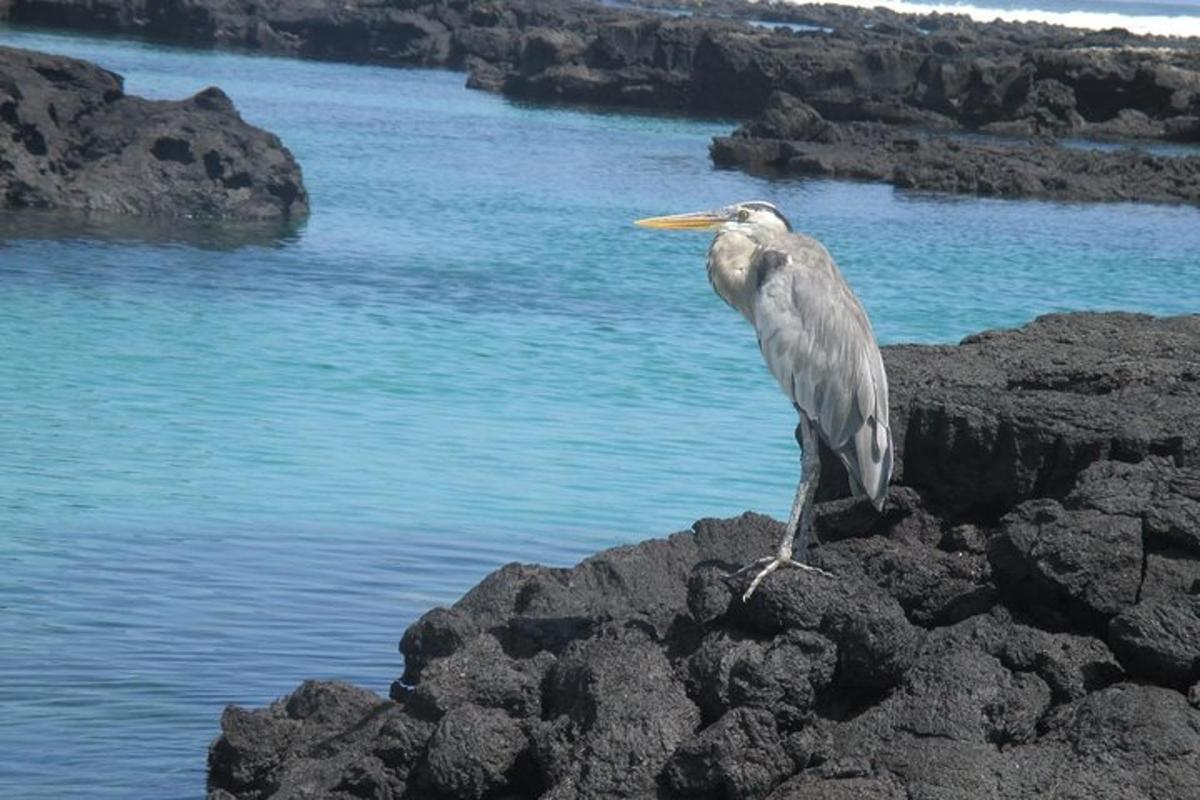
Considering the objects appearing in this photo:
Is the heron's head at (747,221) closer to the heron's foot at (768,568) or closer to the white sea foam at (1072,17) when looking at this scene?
the heron's foot at (768,568)

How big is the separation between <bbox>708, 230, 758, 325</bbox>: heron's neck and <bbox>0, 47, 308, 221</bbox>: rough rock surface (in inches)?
624

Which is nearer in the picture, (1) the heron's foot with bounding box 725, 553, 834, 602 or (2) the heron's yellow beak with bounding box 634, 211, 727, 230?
(1) the heron's foot with bounding box 725, 553, 834, 602

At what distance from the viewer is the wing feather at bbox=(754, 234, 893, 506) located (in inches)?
261

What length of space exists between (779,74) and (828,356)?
41.0 metres

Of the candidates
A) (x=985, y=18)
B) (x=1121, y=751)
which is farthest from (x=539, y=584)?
(x=985, y=18)

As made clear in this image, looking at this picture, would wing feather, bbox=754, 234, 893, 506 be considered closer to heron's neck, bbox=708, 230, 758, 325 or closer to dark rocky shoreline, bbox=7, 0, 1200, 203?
heron's neck, bbox=708, 230, 758, 325

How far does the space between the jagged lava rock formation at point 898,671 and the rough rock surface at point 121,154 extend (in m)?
16.0

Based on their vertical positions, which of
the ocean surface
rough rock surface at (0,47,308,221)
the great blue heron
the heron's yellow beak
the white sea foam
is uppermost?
the heron's yellow beak

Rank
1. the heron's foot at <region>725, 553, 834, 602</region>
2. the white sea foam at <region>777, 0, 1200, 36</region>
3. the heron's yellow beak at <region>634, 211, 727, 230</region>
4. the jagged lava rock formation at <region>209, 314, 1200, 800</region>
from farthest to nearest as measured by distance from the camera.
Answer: the white sea foam at <region>777, 0, 1200, 36</region> → the heron's yellow beak at <region>634, 211, 727, 230</region> → the heron's foot at <region>725, 553, 834, 602</region> → the jagged lava rock formation at <region>209, 314, 1200, 800</region>

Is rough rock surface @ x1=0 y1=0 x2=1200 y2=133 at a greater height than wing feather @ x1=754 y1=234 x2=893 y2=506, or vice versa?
wing feather @ x1=754 y1=234 x2=893 y2=506

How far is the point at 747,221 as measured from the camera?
23.9 ft

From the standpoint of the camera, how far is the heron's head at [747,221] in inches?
283

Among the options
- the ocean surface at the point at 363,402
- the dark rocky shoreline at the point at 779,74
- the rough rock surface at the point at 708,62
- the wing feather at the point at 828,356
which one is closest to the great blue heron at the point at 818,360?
the wing feather at the point at 828,356

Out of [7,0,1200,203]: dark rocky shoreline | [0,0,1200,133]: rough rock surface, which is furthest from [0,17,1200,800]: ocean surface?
[0,0,1200,133]: rough rock surface
